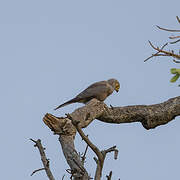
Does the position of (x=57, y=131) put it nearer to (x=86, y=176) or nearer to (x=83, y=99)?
(x=86, y=176)

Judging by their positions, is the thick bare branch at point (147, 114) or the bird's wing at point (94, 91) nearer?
the thick bare branch at point (147, 114)

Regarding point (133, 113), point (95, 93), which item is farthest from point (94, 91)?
point (133, 113)

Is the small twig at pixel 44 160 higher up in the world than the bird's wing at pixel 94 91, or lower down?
lower down

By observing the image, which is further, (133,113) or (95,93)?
(95,93)

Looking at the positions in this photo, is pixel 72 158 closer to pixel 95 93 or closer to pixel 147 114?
pixel 147 114

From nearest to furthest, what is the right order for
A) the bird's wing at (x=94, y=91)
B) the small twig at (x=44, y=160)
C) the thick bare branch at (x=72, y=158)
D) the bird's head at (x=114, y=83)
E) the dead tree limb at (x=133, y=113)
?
1. the small twig at (x=44, y=160)
2. the thick bare branch at (x=72, y=158)
3. the dead tree limb at (x=133, y=113)
4. the bird's wing at (x=94, y=91)
5. the bird's head at (x=114, y=83)

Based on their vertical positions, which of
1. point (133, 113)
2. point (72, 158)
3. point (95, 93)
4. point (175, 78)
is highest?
point (95, 93)

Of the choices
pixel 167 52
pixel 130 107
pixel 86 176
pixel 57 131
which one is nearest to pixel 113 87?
pixel 130 107

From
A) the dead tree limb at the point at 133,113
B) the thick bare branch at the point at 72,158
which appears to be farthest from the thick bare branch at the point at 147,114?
the thick bare branch at the point at 72,158

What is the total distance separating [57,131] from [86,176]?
43.9 inches

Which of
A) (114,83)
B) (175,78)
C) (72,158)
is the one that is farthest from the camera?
(114,83)

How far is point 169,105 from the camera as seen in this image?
22.6ft

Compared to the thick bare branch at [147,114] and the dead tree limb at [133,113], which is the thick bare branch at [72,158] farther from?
the thick bare branch at [147,114]

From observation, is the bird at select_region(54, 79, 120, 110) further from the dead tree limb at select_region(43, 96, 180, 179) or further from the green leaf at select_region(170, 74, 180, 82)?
→ the green leaf at select_region(170, 74, 180, 82)
